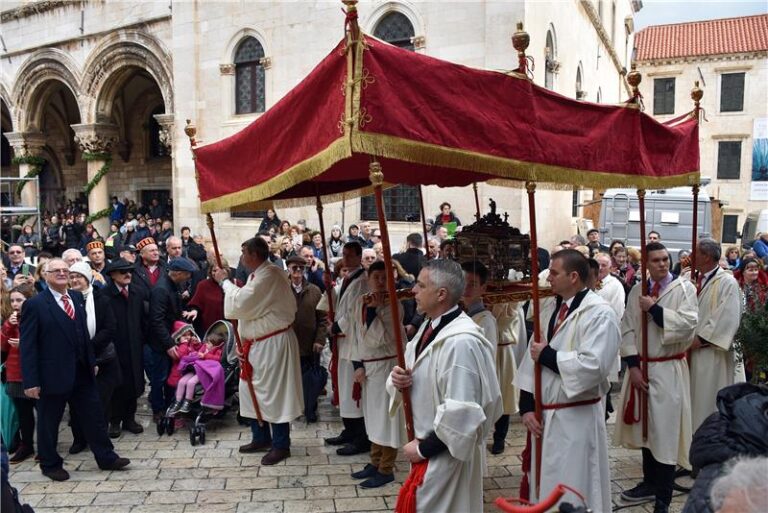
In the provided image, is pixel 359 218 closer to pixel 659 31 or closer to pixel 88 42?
pixel 88 42

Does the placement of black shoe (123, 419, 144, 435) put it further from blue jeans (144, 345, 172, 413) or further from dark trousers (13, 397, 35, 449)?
dark trousers (13, 397, 35, 449)

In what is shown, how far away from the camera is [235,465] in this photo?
18.0 ft

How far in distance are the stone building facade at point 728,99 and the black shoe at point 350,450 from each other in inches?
1192

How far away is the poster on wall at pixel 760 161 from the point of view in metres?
30.0

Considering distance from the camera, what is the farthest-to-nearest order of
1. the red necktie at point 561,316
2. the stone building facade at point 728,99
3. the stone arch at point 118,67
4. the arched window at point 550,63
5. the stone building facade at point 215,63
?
the stone building facade at point 728,99
the stone arch at point 118,67
the arched window at point 550,63
the stone building facade at point 215,63
the red necktie at point 561,316

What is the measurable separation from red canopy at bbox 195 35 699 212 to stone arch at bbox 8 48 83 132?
18.2 metres

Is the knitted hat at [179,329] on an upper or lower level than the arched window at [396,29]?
lower

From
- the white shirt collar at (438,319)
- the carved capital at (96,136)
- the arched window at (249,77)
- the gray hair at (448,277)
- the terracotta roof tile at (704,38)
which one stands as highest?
the terracotta roof tile at (704,38)

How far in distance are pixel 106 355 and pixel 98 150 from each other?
15.7 meters

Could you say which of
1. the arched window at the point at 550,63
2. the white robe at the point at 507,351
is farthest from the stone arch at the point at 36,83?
the white robe at the point at 507,351

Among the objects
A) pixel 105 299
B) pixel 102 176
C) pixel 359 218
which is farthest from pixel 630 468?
pixel 102 176

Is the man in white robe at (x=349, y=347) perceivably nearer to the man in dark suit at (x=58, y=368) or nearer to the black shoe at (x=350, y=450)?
the black shoe at (x=350, y=450)

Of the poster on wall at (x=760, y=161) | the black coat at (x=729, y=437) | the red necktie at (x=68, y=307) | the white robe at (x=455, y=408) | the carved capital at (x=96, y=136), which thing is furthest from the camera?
the poster on wall at (x=760, y=161)

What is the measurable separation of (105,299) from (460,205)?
27.9 feet
